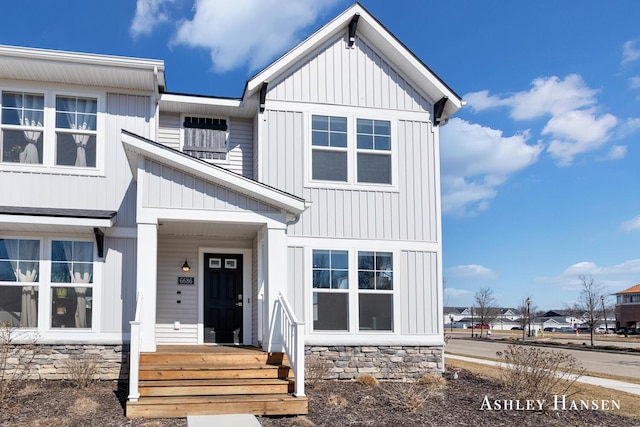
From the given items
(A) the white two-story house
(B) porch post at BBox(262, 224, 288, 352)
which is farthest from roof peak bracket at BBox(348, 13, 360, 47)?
(B) porch post at BBox(262, 224, 288, 352)

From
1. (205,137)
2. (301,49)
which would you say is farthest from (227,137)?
(301,49)

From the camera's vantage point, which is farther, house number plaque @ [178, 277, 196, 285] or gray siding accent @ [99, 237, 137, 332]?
house number plaque @ [178, 277, 196, 285]

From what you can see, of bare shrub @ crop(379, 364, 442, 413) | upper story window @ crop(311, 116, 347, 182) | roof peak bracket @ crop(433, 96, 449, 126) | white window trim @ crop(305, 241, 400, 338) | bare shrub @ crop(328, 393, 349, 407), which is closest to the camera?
bare shrub @ crop(379, 364, 442, 413)

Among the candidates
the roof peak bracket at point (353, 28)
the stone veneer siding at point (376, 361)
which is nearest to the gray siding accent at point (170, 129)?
the roof peak bracket at point (353, 28)

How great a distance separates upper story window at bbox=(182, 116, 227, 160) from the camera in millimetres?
13102

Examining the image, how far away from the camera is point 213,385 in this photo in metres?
9.24

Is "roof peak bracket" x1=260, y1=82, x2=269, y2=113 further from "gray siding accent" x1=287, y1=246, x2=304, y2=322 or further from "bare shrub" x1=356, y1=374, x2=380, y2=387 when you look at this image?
"bare shrub" x1=356, y1=374, x2=380, y2=387

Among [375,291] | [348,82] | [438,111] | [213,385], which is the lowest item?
[213,385]

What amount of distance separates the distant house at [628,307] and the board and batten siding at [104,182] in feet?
216

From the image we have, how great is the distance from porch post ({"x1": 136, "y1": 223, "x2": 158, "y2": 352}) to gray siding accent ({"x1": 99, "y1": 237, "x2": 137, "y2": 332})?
1.69 metres

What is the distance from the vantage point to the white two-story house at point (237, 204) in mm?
10828

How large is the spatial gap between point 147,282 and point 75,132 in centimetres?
382

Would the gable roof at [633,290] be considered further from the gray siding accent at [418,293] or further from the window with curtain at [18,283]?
the window with curtain at [18,283]

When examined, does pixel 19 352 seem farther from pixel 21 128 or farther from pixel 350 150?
pixel 350 150
